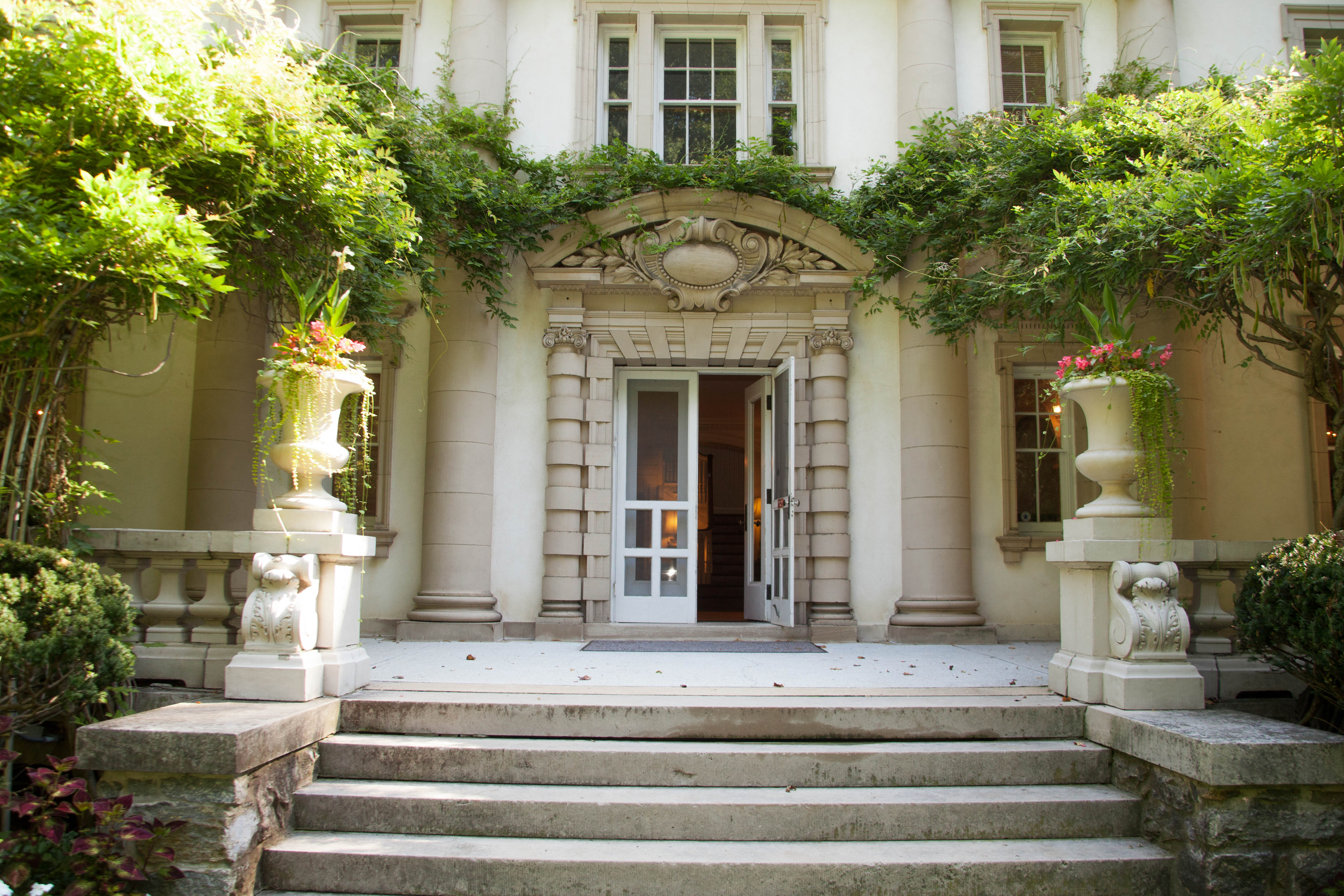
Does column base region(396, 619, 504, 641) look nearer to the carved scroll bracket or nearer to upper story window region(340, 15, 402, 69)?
the carved scroll bracket

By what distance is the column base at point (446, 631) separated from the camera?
6820 mm

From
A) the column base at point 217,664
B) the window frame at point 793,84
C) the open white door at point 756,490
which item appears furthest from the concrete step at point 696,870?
the window frame at point 793,84

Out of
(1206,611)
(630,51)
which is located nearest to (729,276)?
(630,51)

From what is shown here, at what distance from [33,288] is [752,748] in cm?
358

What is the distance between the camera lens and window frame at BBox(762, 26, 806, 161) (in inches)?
309

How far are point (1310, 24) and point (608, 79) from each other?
22.1ft

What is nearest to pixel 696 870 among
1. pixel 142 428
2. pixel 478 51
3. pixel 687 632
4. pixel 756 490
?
pixel 687 632

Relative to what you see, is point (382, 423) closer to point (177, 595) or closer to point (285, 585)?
point (177, 595)

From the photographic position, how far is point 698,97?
807 cm

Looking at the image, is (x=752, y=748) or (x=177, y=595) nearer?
(x=752, y=748)

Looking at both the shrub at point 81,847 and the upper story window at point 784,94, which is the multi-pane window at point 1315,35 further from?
the shrub at point 81,847

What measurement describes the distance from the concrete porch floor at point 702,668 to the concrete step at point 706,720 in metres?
0.33

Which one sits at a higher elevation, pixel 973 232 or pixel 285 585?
pixel 973 232

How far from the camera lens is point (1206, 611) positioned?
4.43 m
